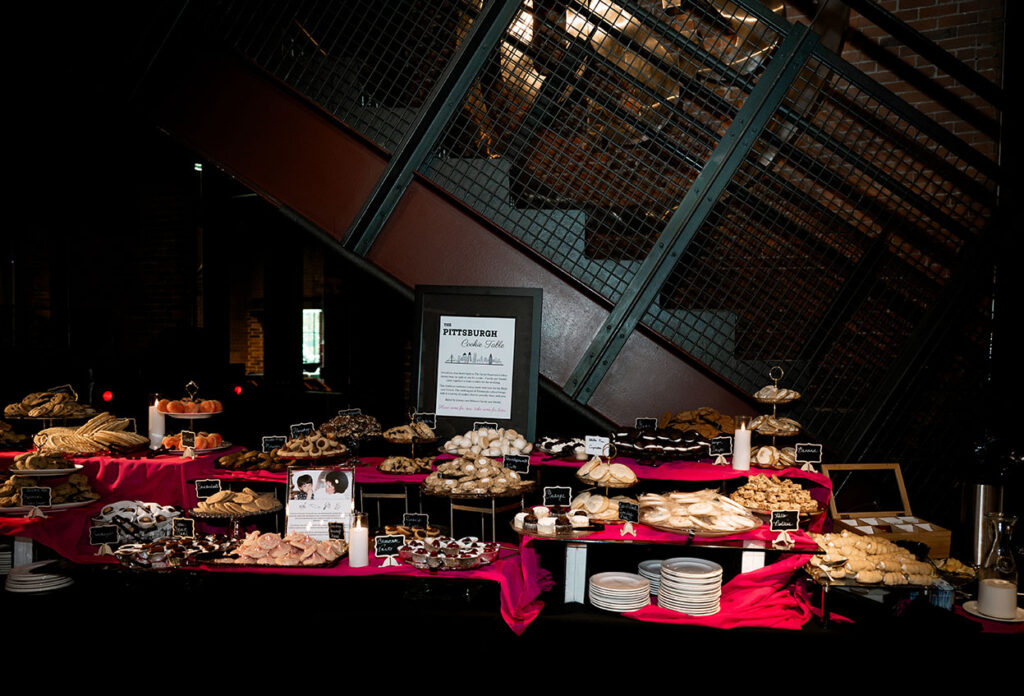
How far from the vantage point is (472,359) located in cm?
445

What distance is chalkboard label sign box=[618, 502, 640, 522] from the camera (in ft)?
9.90

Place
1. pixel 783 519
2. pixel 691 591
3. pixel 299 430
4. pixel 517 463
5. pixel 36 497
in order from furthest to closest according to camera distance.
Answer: pixel 299 430 → pixel 517 463 → pixel 36 497 → pixel 783 519 → pixel 691 591

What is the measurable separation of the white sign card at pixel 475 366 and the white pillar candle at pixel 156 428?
66.5 inches

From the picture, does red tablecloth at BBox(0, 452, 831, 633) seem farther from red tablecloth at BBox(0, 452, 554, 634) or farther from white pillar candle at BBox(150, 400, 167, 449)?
white pillar candle at BBox(150, 400, 167, 449)

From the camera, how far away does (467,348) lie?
4.45 metres

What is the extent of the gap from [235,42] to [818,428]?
4804 millimetres

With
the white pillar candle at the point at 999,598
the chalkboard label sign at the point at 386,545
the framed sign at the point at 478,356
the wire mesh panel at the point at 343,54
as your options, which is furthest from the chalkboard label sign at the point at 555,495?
the wire mesh panel at the point at 343,54

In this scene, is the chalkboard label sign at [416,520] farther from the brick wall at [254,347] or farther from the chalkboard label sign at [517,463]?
the brick wall at [254,347]

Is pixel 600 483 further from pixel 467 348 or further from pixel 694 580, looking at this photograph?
Result: pixel 467 348

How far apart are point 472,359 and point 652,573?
6.12 ft

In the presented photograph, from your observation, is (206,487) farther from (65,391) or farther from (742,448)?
(742,448)

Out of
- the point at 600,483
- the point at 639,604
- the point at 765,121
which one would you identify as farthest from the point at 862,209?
the point at 639,604

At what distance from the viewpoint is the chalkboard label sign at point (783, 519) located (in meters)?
2.99

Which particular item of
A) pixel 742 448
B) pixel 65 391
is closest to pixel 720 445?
pixel 742 448
